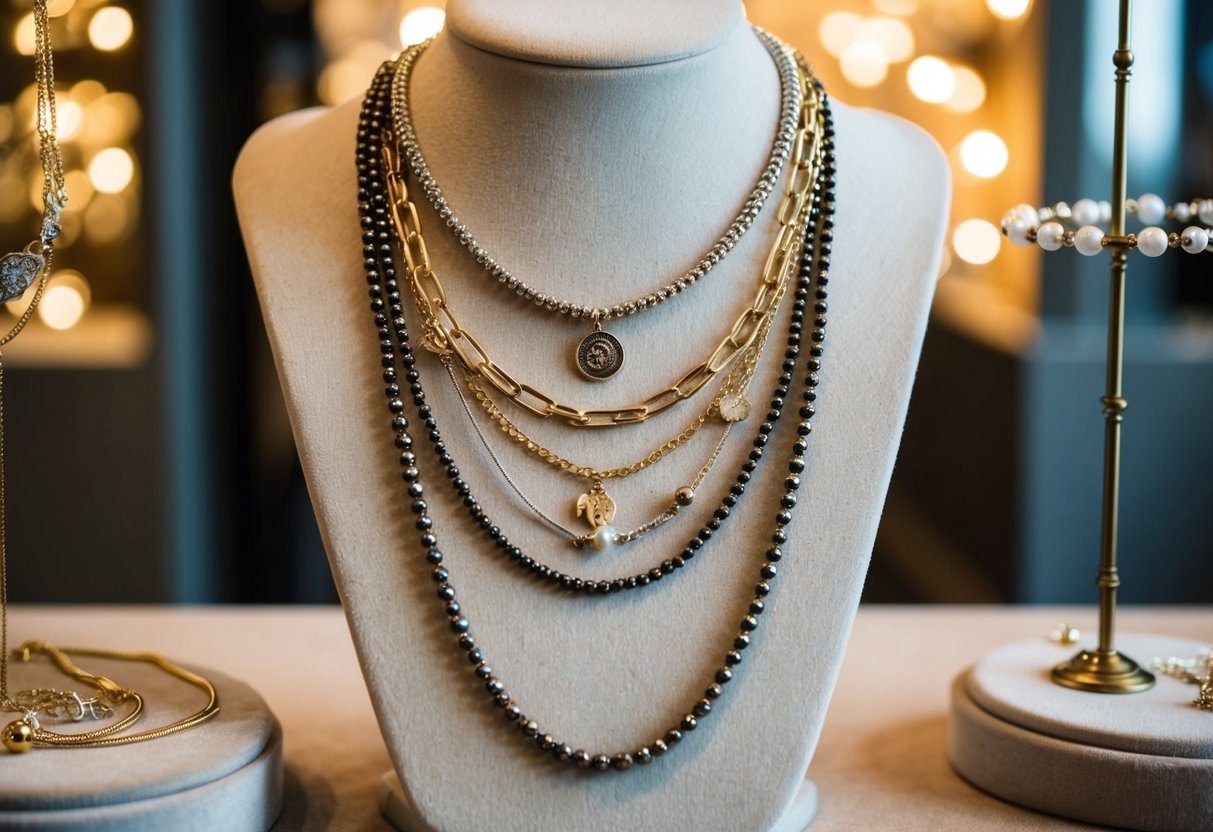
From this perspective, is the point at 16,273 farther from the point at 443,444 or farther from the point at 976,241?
the point at 976,241

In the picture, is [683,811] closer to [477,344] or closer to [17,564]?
[477,344]

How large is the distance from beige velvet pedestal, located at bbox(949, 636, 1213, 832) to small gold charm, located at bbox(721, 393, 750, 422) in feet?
1.01

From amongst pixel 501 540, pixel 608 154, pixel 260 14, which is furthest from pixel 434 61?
pixel 260 14

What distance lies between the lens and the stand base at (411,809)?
992 mm

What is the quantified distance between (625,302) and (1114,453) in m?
0.43

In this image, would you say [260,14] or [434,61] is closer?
[434,61]

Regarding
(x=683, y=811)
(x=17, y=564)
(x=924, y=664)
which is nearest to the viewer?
(x=683, y=811)

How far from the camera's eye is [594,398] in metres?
1.05

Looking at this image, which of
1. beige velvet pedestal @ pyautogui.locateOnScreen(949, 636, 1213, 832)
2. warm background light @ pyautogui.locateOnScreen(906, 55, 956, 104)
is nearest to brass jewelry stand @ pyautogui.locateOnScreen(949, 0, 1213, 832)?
beige velvet pedestal @ pyautogui.locateOnScreen(949, 636, 1213, 832)

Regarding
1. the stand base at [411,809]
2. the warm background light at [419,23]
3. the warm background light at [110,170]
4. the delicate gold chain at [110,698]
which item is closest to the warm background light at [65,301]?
the warm background light at [110,170]

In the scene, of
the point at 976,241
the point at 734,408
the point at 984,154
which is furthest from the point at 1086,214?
the point at 976,241

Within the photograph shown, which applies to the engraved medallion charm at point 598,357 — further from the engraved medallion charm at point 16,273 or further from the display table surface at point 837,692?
the engraved medallion charm at point 16,273

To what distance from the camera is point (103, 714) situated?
0.99 metres

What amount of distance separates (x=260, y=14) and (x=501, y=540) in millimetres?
3202
